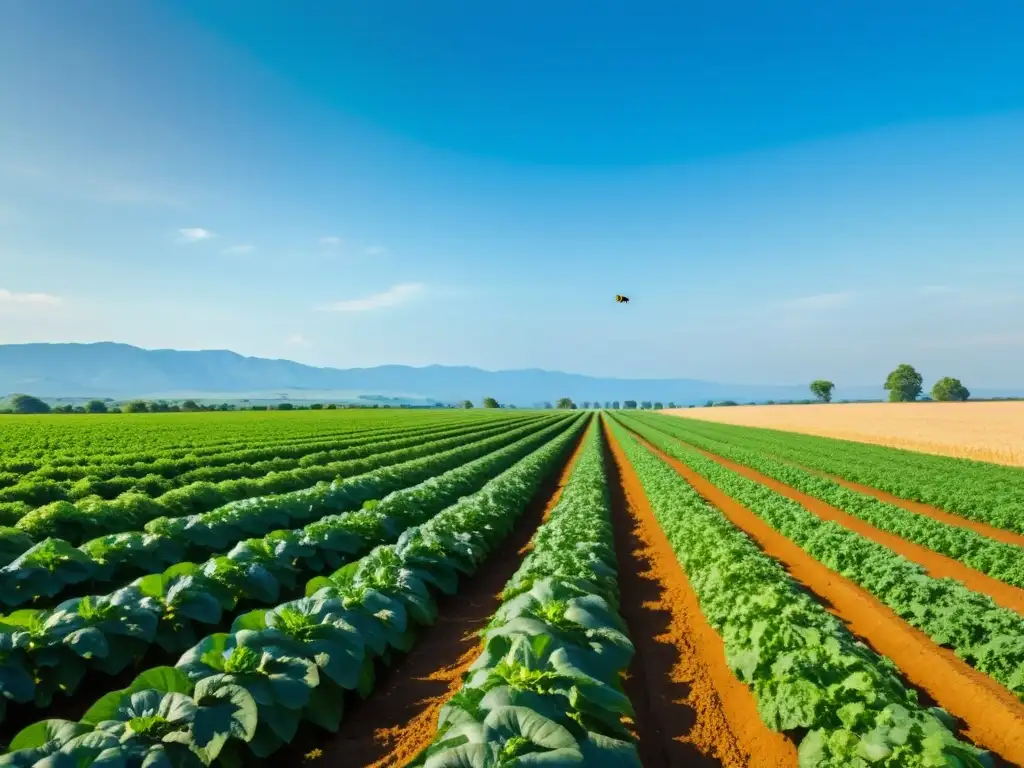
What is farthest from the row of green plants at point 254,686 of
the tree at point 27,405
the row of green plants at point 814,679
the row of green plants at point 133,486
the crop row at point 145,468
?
the tree at point 27,405

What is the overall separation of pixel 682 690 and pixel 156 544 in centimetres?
830

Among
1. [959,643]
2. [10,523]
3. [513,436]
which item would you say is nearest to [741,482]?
[959,643]

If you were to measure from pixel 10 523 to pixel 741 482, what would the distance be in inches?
848

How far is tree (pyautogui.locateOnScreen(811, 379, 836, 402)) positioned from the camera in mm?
164000

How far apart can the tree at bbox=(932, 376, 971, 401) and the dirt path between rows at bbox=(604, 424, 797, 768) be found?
15260cm

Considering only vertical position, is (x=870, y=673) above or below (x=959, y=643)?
above

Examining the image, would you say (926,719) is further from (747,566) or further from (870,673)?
(747,566)

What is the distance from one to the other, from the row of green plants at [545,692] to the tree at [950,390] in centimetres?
15655

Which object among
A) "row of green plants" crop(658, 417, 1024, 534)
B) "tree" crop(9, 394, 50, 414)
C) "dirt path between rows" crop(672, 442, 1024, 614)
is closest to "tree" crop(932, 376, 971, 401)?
"row of green plants" crop(658, 417, 1024, 534)

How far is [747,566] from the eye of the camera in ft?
27.9

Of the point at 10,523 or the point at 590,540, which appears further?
the point at 10,523

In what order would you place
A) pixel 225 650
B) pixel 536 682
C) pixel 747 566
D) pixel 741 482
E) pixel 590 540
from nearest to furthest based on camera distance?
pixel 536 682 → pixel 225 650 → pixel 747 566 → pixel 590 540 → pixel 741 482

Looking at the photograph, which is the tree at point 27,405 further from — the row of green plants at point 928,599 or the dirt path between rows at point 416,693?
the row of green plants at point 928,599

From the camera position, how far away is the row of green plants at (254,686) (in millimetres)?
3541
